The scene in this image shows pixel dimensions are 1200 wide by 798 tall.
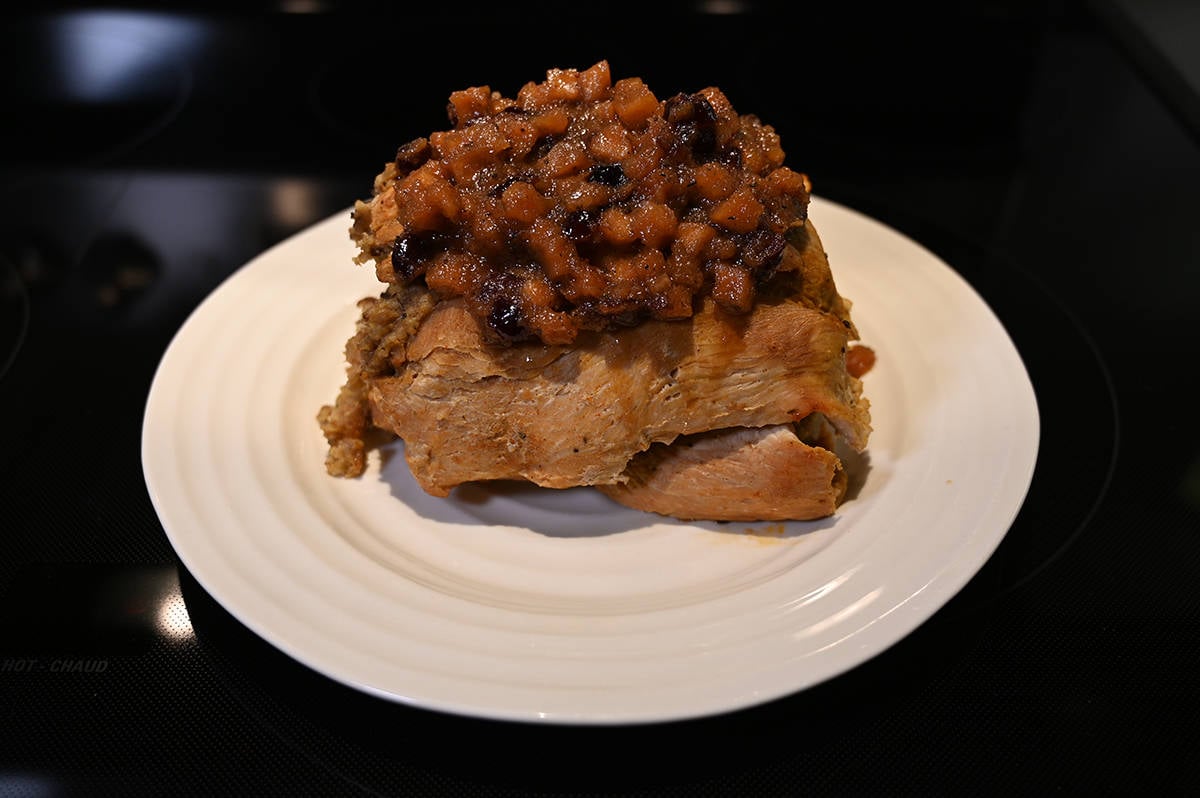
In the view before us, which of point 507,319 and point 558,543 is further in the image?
point 558,543

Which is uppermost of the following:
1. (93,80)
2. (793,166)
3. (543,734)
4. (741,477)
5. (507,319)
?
(507,319)

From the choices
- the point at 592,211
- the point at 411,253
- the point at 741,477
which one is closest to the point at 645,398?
the point at 741,477

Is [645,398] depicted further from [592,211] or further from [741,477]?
[592,211]

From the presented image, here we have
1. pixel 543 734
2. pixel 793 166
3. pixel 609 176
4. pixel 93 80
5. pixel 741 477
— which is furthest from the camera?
pixel 93 80

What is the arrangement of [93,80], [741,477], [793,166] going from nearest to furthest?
[741,477] → [793,166] → [93,80]

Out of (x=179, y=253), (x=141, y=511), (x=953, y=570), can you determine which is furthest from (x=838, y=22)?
(x=141, y=511)

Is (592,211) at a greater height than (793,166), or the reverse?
(592,211)

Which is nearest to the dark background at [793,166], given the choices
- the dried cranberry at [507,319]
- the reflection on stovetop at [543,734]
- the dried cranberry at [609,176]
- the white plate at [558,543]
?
the reflection on stovetop at [543,734]

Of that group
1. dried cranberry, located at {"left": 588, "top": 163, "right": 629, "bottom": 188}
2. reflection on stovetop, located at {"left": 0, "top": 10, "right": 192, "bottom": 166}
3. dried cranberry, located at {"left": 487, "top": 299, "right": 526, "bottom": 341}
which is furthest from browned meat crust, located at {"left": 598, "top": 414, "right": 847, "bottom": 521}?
reflection on stovetop, located at {"left": 0, "top": 10, "right": 192, "bottom": 166}
